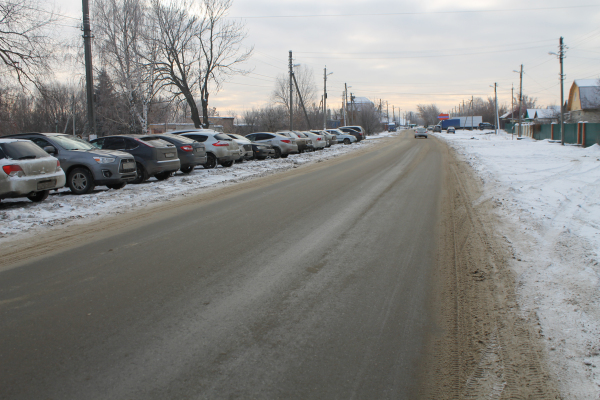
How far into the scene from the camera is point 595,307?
4016mm

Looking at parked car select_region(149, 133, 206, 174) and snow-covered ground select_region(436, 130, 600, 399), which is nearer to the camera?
snow-covered ground select_region(436, 130, 600, 399)

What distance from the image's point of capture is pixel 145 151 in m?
13.7

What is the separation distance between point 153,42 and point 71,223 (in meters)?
27.3

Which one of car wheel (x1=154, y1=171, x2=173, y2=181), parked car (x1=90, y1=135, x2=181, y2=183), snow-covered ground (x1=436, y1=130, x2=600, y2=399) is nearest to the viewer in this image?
snow-covered ground (x1=436, y1=130, x2=600, y2=399)

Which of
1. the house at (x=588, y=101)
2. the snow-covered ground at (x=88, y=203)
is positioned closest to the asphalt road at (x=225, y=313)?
the snow-covered ground at (x=88, y=203)

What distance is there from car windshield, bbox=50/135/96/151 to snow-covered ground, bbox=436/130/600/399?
1088 cm

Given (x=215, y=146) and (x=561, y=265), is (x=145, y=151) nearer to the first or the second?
(x=215, y=146)

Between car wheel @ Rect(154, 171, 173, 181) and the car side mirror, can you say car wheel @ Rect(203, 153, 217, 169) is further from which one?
the car side mirror

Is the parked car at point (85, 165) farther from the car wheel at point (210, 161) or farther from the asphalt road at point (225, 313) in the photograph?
the car wheel at point (210, 161)

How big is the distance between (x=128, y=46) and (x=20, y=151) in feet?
80.3

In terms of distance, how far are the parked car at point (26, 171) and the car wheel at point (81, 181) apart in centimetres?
122

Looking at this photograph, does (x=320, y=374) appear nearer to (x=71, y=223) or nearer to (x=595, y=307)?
(x=595, y=307)

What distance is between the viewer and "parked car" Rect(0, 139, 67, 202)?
29.8 feet

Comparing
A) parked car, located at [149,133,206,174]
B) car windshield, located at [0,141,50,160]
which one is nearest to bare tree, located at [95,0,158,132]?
parked car, located at [149,133,206,174]
